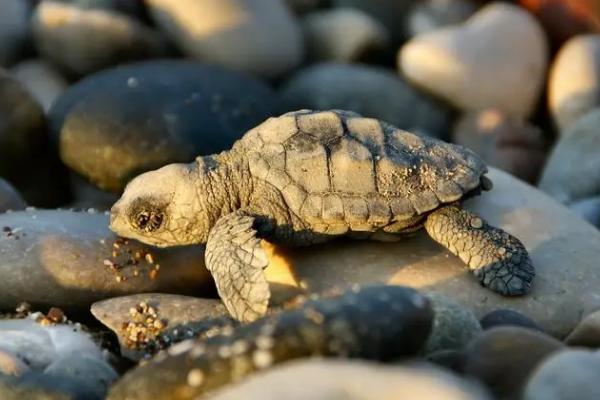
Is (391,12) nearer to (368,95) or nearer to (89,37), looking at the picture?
(368,95)

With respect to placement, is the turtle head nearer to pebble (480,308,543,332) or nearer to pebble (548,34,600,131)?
pebble (480,308,543,332)

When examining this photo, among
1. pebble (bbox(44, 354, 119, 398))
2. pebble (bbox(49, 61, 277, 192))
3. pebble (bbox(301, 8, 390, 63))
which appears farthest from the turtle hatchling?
pebble (bbox(301, 8, 390, 63))

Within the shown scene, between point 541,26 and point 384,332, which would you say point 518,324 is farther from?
point 541,26

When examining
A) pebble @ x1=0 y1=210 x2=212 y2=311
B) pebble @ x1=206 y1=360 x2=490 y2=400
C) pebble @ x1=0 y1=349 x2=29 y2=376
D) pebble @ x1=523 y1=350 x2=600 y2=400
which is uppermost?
pebble @ x1=206 y1=360 x2=490 y2=400

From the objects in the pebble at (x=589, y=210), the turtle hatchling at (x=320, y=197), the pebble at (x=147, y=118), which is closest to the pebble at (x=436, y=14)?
the pebble at (x=147, y=118)

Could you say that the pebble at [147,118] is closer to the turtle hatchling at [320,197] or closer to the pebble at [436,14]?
the turtle hatchling at [320,197]

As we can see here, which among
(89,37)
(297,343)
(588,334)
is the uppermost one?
(297,343)

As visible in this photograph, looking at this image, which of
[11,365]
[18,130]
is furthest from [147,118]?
[11,365]
